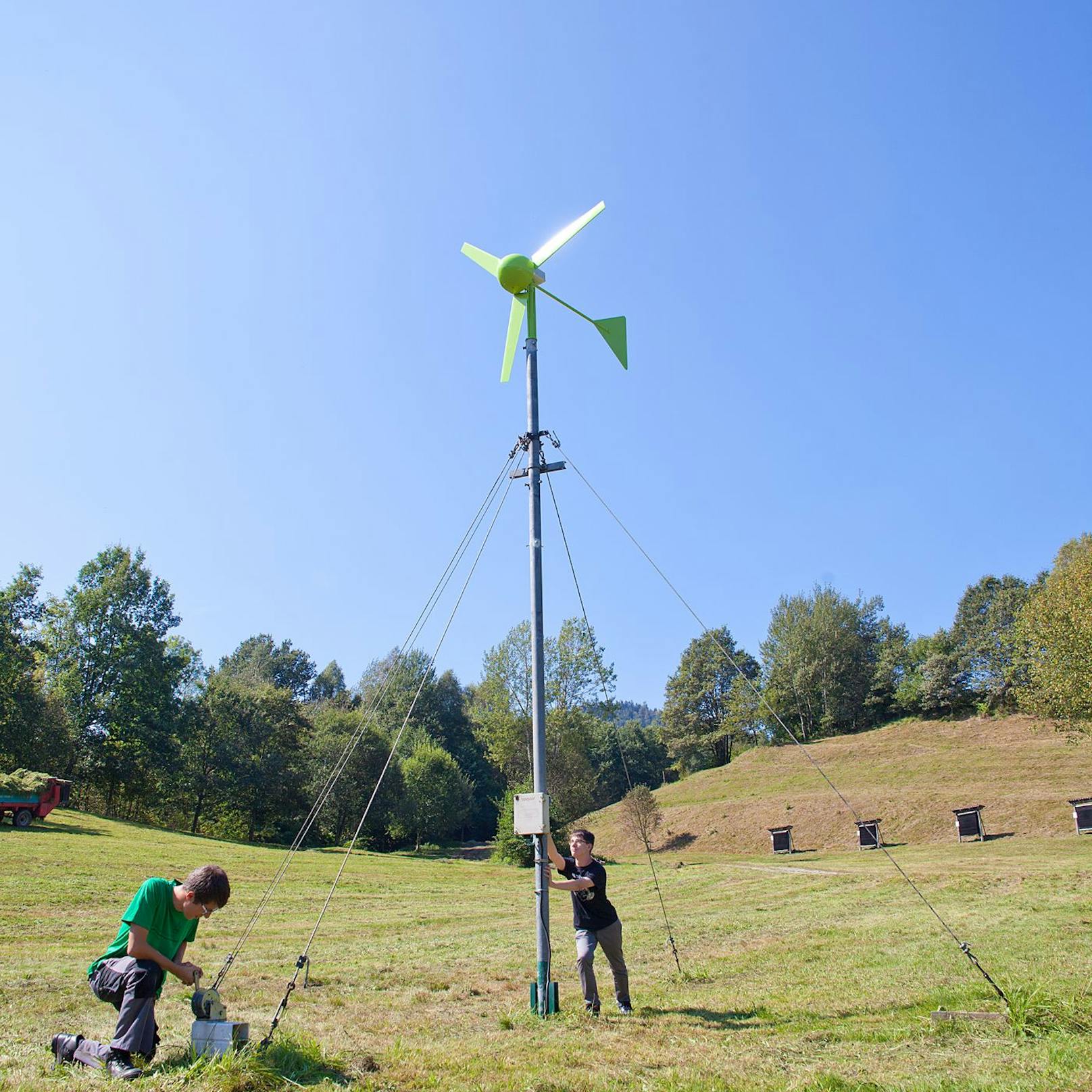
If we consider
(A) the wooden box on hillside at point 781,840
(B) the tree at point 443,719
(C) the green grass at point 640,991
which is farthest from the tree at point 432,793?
(C) the green grass at point 640,991

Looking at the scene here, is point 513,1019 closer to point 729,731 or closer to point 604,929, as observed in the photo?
point 604,929

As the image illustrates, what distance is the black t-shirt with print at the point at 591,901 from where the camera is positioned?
767 centimetres

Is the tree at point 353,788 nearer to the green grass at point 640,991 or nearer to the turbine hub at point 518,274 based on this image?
the green grass at point 640,991

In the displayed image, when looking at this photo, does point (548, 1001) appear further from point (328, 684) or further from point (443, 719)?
point (328, 684)

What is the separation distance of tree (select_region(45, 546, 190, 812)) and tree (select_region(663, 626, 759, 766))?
48887 mm

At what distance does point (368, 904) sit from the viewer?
1927cm

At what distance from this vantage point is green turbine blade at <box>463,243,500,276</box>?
37.1ft

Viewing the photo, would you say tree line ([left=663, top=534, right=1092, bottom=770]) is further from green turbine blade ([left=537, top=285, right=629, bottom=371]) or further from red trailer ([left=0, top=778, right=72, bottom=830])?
green turbine blade ([left=537, top=285, right=629, bottom=371])

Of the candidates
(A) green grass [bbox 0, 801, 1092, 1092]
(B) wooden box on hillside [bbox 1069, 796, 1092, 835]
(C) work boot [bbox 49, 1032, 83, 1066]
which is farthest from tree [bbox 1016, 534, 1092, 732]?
(C) work boot [bbox 49, 1032, 83, 1066]

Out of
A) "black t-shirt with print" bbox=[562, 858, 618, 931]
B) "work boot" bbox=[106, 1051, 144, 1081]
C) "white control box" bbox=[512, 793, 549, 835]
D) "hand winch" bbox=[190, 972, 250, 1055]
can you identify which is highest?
"white control box" bbox=[512, 793, 549, 835]

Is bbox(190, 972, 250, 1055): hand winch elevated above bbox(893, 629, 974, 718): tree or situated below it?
below

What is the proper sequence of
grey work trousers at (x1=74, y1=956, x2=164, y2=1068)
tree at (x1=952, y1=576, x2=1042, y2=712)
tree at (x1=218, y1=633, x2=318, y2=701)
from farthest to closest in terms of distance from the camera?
1. tree at (x1=218, y1=633, x2=318, y2=701)
2. tree at (x1=952, y1=576, x2=1042, y2=712)
3. grey work trousers at (x1=74, y1=956, x2=164, y2=1068)

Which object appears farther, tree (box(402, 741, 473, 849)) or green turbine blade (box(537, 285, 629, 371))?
tree (box(402, 741, 473, 849))

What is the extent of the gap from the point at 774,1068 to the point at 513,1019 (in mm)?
2630
